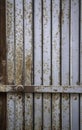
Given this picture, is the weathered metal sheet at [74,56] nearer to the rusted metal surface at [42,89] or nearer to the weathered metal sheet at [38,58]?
the rusted metal surface at [42,89]

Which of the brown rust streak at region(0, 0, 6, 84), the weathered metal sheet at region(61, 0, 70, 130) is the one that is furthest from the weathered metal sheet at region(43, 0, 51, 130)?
the brown rust streak at region(0, 0, 6, 84)

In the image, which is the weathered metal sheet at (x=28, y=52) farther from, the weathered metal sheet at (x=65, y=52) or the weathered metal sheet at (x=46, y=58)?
the weathered metal sheet at (x=65, y=52)

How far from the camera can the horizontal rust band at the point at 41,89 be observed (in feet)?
9.02

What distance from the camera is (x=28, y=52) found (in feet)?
9.11

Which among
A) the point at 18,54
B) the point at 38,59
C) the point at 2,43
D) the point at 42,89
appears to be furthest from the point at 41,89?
the point at 2,43

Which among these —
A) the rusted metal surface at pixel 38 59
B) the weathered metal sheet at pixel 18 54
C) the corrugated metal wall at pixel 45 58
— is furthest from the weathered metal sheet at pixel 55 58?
the weathered metal sheet at pixel 18 54

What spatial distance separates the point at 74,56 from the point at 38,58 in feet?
1.19

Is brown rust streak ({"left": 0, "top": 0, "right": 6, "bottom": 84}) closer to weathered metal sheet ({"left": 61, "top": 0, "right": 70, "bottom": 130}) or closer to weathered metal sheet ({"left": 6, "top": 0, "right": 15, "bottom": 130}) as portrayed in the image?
weathered metal sheet ({"left": 6, "top": 0, "right": 15, "bottom": 130})

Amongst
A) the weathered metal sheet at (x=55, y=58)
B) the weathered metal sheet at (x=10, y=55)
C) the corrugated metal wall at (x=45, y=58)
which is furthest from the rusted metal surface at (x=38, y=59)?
the weathered metal sheet at (x=10, y=55)

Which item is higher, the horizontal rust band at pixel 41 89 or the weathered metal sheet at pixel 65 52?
the weathered metal sheet at pixel 65 52

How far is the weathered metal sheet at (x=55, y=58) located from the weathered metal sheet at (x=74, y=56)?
13cm

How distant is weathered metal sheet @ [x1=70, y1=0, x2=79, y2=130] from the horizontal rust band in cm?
6

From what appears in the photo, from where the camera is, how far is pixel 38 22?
2.75 metres

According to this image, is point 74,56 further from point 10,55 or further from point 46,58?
point 10,55
